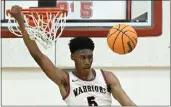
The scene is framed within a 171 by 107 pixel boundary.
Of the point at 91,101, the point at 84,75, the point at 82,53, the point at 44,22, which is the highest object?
the point at 44,22

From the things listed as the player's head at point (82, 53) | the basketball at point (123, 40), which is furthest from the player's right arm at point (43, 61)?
the basketball at point (123, 40)

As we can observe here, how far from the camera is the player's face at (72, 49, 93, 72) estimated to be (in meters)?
2.16

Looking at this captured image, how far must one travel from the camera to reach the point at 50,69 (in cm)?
220

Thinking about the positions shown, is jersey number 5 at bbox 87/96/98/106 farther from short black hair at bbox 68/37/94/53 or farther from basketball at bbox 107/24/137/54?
basketball at bbox 107/24/137/54

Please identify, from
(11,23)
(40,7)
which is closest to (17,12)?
(40,7)

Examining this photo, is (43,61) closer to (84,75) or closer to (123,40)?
(84,75)

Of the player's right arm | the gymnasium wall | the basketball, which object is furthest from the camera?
the gymnasium wall

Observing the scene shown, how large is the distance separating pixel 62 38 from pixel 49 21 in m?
0.57

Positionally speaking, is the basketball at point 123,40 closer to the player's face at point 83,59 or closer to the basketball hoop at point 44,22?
the player's face at point 83,59

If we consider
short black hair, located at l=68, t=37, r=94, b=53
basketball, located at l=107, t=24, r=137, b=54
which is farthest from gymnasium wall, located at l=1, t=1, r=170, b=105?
short black hair, located at l=68, t=37, r=94, b=53

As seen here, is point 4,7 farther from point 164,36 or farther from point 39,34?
point 164,36

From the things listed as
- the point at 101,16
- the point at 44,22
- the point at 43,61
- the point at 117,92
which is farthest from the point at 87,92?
the point at 101,16

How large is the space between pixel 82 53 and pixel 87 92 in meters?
0.19

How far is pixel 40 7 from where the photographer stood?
2.64m
